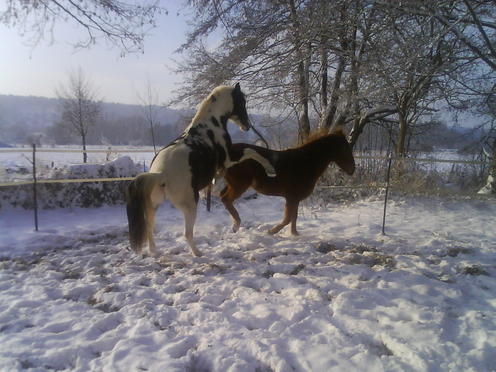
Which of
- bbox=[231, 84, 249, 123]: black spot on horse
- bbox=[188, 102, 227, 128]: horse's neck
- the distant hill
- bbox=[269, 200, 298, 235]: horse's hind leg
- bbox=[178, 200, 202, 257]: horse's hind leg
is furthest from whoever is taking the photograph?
the distant hill

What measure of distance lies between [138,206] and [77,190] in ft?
15.2

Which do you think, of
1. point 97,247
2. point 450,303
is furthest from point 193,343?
point 97,247

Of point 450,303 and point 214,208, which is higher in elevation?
point 214,208

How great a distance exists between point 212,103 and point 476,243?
469cm

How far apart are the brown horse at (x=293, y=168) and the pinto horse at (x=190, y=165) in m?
0.23

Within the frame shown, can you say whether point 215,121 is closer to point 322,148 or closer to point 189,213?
point 189,213

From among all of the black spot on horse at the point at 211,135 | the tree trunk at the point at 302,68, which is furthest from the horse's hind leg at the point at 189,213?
the tree trunk at the point at 302,68

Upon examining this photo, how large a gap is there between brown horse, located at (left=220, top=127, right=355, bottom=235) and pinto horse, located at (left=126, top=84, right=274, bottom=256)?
0.77ft

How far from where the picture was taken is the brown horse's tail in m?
3.24

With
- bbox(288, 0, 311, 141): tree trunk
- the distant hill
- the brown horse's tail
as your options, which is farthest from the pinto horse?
the distant hill

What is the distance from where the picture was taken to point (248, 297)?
2809 mm

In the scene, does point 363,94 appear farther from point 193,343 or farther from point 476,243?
point 193,343

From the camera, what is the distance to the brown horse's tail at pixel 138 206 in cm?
324

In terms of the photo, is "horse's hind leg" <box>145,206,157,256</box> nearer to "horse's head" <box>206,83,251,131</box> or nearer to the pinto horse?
the pinto horse
